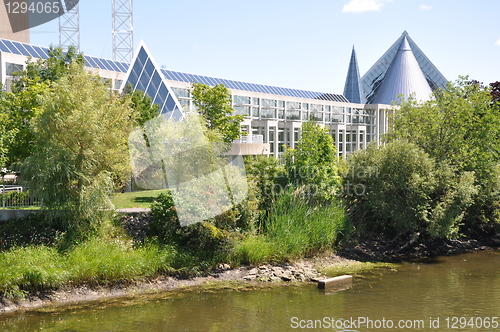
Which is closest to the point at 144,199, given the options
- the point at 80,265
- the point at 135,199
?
the point at 135,199

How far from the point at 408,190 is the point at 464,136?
6.12 meters

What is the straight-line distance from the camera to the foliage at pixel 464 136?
79.9 ft

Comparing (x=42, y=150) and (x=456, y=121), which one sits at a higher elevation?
(x=456, y=121)

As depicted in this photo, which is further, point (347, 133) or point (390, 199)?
point (347, 133)

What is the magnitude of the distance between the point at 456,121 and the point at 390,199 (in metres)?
5.69

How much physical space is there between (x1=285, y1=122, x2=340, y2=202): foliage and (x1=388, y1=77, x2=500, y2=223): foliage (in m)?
5.04

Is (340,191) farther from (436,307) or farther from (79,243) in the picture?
(79,243)

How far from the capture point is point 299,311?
14258 mm

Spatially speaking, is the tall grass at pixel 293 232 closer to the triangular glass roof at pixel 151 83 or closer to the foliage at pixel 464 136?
the foliage at pixel 464 136

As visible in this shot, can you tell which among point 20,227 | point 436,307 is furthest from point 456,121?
point 20,227

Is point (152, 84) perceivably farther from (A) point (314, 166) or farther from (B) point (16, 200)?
(B) point (16, 200)

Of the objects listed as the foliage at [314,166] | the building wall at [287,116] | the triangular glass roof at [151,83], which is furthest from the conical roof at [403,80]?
the foliage at [314,166]

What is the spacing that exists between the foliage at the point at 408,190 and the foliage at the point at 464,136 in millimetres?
1483

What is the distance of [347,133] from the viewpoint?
59.8 m
